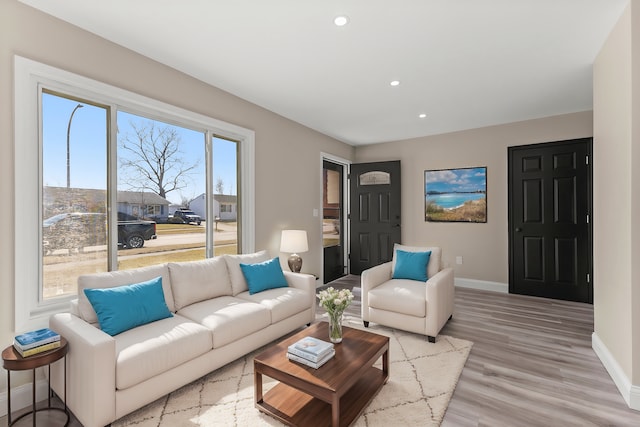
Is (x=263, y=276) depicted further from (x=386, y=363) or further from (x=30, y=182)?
(x=30, y=182)

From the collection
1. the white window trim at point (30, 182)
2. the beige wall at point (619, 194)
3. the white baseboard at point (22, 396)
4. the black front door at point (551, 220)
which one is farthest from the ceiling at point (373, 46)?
the white baseboard at point (22, 396)

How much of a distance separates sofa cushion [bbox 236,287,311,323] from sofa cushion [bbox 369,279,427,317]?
2.42 ft

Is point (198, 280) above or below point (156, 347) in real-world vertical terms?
above

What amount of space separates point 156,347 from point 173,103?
2201 millimetres

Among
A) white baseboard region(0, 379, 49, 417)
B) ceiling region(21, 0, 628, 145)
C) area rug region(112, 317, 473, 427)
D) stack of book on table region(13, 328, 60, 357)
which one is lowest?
area rug region(112, 317, 473, 427)

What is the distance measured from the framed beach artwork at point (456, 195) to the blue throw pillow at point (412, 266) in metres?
1.86

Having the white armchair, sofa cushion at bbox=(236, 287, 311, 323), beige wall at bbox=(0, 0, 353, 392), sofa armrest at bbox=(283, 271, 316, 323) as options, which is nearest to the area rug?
the white armchair

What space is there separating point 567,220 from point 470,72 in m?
2.72

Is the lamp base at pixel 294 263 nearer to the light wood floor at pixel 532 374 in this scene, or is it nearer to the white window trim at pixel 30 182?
the light wood floor at pixel 532 374

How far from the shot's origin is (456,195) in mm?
5148

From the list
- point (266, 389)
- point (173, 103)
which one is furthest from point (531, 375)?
point (173, 103)

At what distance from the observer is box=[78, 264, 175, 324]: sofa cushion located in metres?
2.14

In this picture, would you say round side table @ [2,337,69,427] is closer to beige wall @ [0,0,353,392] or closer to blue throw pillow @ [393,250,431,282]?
beige wall @ [0,0,353,392]

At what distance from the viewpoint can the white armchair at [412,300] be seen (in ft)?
9.82
